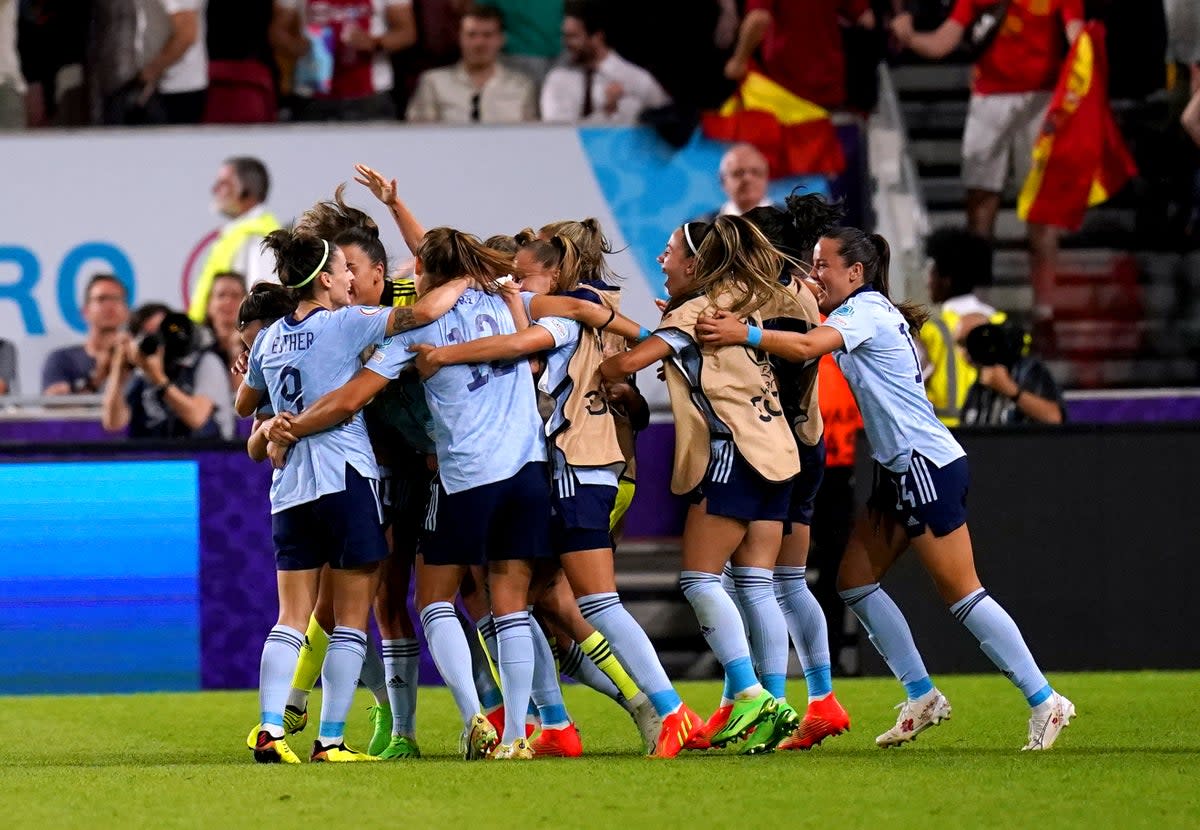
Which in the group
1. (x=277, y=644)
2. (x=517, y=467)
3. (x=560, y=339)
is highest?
(x=560, y=339)

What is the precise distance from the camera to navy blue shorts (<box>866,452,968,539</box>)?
6559 mm

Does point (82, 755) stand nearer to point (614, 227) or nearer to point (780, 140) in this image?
point (614, 227)

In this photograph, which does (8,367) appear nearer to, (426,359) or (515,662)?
(426,359)

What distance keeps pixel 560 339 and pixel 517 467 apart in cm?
46

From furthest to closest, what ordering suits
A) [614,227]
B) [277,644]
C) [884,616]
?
[614,227] → [884,616] → [277,644]

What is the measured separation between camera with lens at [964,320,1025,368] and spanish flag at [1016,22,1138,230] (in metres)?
2.69

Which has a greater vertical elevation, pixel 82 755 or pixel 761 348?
pixel 761 348

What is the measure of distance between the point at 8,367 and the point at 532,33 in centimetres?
394

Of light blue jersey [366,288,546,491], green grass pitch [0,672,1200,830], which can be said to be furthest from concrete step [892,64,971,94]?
light blue jersey [366,288,546,491]

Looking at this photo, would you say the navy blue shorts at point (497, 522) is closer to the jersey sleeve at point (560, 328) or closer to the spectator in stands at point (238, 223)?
the jersey sleeve at point (560, 328)

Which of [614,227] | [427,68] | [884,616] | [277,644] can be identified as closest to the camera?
[277,644]

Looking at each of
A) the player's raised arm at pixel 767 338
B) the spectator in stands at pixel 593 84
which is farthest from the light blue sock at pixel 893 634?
the spectator in stands at pixel 593 84

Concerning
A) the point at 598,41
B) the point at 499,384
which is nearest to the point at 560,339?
the point at 499,384

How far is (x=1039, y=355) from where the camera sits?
12.5 meters
